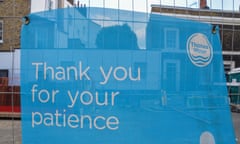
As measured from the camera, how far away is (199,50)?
280cm

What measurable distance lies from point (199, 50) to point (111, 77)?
737mm

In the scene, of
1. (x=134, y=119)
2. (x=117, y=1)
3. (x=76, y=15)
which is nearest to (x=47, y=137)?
(x=134, y=119)

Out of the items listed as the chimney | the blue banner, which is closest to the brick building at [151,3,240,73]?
the chimney

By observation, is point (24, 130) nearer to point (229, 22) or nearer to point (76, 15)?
point (76, 15)

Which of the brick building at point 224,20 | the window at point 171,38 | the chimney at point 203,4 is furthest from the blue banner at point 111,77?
the chimney at point 203,4

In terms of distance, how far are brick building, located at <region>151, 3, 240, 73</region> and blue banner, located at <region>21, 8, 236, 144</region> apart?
166 mm

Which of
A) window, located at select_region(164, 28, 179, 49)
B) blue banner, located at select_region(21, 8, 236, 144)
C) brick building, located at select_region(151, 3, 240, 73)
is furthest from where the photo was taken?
brick building, located at select_region(151, 3, 240, 73)

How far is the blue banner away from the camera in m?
2.63

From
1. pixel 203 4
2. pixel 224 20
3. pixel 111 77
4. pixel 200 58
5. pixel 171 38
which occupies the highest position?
pixel 203 4

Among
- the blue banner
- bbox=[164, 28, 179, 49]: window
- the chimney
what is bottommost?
the blue banner

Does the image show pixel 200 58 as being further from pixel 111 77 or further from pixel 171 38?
pixel 111 77

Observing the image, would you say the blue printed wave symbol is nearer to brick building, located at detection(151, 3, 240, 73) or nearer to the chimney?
brick building, located at detection(151, 3, 240, 73)

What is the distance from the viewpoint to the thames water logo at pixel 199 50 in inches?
109

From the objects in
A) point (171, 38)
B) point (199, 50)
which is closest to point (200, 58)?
point (199, 50)
